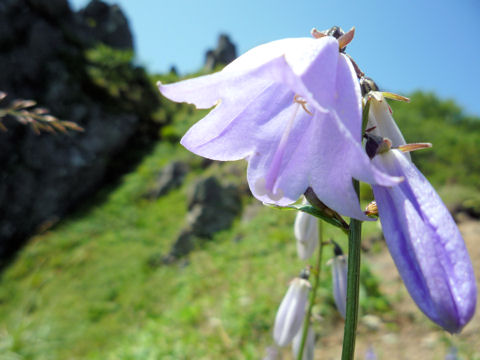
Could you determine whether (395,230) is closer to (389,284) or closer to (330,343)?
(330,343)

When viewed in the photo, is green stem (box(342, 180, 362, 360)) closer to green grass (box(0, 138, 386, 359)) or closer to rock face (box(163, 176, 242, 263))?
green grass (box(0, 138, 386, 359))

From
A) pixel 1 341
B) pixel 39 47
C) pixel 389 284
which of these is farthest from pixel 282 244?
pixel 39 47

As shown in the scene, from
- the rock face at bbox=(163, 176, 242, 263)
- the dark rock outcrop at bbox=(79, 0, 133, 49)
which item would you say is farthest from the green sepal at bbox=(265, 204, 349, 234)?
the dark rock outcrop at bbox=(79, 0, 133, 49)

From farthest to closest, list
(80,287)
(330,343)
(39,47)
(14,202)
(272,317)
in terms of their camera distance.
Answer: (39,47), (14,202), (80,287), (272,317), (330,343)

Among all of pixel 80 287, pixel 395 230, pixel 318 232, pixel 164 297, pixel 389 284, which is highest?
pixel 395 230

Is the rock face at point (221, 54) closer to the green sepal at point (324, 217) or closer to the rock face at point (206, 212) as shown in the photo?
the rock face at point (206, 212)

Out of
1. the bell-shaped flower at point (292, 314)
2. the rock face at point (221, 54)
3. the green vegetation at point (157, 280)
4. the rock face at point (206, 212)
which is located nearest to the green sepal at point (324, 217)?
the bell-shaped flower at point (292, 314)
